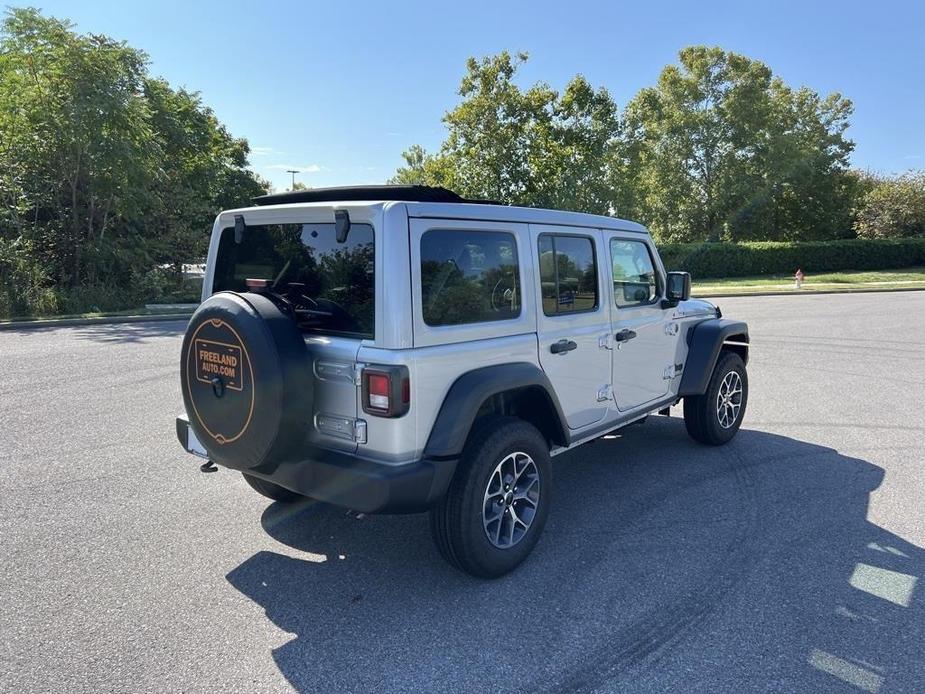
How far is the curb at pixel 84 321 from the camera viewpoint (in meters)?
14.1

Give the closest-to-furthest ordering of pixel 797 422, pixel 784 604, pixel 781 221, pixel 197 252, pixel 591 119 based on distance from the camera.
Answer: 1. pixel 784 604
2. pixel 797 422
3. pixel 197 252
4. pixel 591 119
5. pixel 781 221

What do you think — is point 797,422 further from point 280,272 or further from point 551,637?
point 280,272

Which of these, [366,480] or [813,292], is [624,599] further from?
[813,292]

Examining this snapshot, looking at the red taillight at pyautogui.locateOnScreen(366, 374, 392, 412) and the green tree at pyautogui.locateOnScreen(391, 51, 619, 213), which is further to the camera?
the green tree at pyautogui.locateOnScreen(391, 51, 619, 213)

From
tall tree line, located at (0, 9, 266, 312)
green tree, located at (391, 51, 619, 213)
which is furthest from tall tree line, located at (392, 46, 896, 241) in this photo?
tall tree line, located at (0, 9, 266, 312)

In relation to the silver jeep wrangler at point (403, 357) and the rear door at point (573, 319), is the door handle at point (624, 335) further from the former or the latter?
the silver jeep wrangler at point (403, 357)

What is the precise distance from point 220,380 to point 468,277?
1.35 m

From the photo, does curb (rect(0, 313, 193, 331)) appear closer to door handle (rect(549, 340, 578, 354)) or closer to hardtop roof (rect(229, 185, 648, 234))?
hardtop roof (rect(229, 185, 648, 234))

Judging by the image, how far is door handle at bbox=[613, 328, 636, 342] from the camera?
4.19 m

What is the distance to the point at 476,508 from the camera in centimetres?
309

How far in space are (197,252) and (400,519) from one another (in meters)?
21.8

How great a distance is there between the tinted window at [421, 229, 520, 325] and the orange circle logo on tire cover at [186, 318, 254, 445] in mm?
912

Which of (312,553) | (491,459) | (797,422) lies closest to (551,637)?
(491,459)

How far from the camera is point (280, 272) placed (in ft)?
11.4
